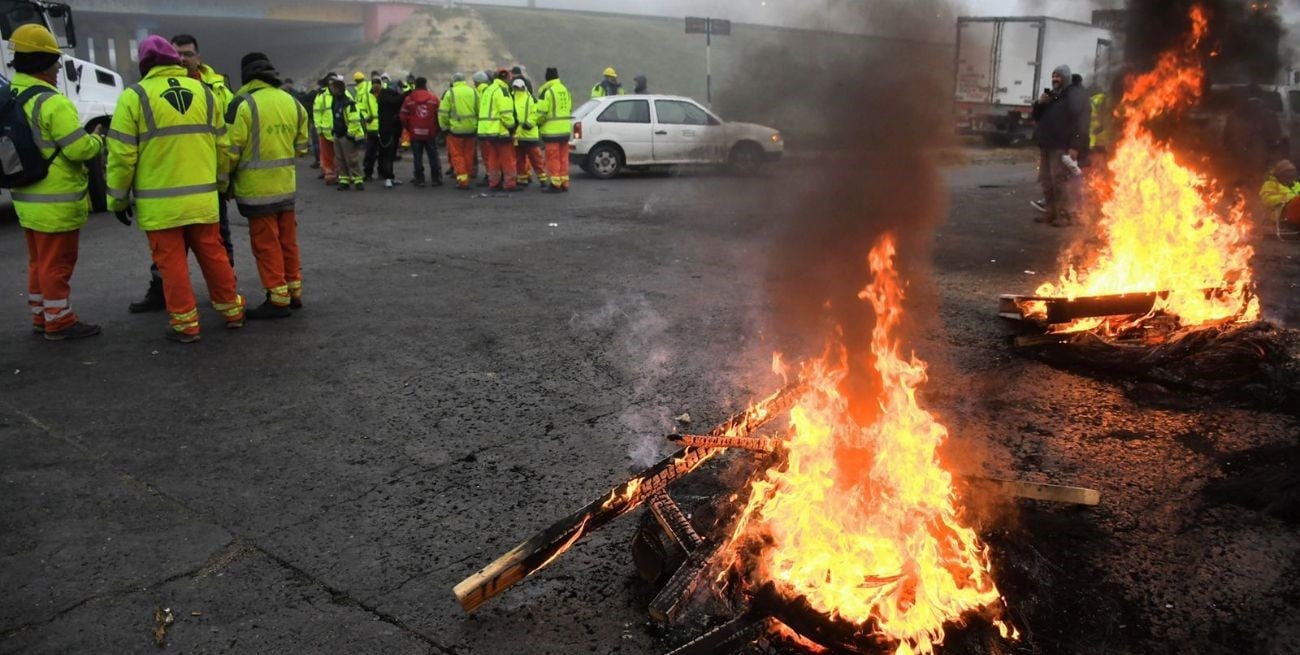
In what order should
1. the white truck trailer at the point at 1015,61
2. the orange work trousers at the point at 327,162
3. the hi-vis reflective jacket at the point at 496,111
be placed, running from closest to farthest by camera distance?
the white truck trailer at the point at 1015,61, the hi-vis reflective jacket at the point at 496,111, the orange work trousers at the point at 327,162

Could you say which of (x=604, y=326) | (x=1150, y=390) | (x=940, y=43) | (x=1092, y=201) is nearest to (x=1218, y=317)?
(x=1150, y=390)

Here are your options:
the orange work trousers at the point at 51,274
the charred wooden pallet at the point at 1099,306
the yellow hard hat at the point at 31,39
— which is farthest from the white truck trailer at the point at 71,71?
the charred wooden pallet at the point at 1099,306

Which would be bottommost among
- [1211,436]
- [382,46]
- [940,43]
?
[1211,436]

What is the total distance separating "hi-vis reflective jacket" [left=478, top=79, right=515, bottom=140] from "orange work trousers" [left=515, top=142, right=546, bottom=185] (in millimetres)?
742

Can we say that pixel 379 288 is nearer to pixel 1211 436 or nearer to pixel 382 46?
pixel 1211 436

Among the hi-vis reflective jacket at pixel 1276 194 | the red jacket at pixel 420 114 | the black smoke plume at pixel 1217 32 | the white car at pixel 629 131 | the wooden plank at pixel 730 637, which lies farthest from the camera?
the white car at pixel 629 131

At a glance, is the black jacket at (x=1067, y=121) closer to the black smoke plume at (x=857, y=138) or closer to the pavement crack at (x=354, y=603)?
the black smoke plume at (x=857, y=138)

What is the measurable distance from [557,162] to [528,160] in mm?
1364

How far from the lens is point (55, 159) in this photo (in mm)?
5875

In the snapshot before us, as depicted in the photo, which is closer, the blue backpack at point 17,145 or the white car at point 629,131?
the blue backpack at point 17,145

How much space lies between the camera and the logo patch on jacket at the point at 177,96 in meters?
5.76

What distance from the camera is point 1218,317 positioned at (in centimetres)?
575

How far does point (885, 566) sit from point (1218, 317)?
4.18m

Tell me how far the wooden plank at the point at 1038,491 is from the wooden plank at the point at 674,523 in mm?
1166
